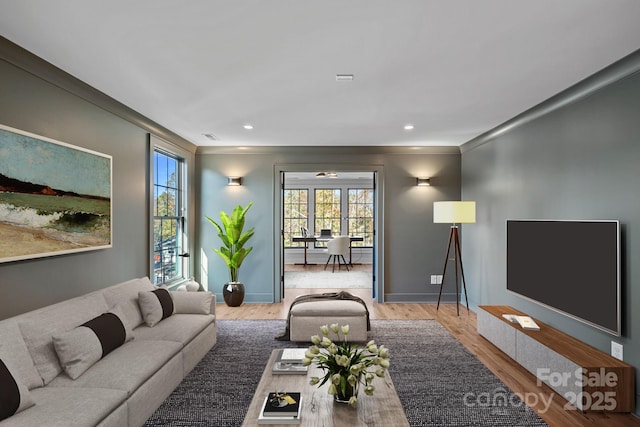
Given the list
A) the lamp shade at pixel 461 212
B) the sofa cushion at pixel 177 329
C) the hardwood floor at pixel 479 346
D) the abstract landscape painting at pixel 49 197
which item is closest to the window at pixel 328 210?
the hardwood floor at pixel 479 346

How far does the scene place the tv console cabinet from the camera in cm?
244

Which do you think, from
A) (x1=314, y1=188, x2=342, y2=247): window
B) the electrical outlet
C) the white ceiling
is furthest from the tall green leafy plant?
(x1=314, y1=188, x2=342, y2=247): window

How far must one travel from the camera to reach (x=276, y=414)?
5.83 feet

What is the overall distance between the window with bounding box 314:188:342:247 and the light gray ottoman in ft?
20.3

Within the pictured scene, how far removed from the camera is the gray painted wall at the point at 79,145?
238 centimetres

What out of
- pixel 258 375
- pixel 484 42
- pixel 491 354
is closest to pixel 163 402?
pixel 258 375

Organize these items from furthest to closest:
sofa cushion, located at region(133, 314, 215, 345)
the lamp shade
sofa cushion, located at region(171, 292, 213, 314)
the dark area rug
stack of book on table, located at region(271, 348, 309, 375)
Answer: the lamp shade → sofa cushion, located at region(171, 292, 213, 314) → sofa cushion, located at region(133, 314, 215, 345) → the dark area rug → stack of book on table, located at region(271, 348, 309, 375)

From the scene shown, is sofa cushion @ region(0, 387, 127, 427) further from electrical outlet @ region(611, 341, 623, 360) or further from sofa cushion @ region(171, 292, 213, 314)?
electrical outlet @ region(611, 341, 623, 360)

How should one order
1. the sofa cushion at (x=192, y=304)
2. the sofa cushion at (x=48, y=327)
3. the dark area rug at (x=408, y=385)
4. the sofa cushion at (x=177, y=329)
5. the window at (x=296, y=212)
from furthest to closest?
1. the window at (x=296, y=212)
2. the sofa cushion at (x=192, y=304)
3. the sofa cushion at (x=177, y=329)
4. the dark area rug at (x=408, y=385)
5. the sofa cushion at (x=48, y=327)

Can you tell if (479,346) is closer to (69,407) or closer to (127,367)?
(127,367)

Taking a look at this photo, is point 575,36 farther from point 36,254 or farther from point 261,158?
point 261,158

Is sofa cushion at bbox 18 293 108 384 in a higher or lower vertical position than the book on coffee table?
higher

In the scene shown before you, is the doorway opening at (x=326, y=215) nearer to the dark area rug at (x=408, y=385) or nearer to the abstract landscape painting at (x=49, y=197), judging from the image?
the dark area rug at (x=408, y=385)

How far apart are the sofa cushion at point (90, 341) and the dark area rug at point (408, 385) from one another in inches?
22.2
